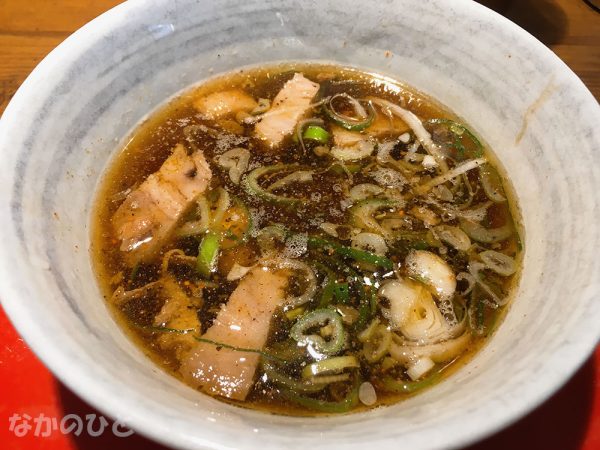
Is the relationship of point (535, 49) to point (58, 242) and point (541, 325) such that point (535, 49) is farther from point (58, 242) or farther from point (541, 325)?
point (58, 242)

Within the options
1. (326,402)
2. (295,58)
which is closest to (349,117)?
(295,58)

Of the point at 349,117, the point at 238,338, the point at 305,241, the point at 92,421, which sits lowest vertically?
the point at 92,421

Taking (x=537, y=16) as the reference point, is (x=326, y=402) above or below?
below

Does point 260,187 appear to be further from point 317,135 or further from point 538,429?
point 538,429

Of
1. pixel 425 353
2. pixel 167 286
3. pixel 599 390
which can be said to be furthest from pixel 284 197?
pixel 599 390

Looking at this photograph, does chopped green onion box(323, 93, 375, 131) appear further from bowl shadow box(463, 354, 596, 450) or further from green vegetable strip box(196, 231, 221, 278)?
bowl shadow box(463, 354, 596, 450)

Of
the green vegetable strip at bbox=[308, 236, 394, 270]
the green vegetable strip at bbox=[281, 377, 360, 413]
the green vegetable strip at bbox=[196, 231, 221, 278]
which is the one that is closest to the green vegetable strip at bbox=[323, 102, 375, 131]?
the green vegetable strip at bbox=[308, 236, 394, 270]

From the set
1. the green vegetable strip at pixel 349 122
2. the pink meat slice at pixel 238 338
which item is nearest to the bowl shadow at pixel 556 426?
the pink meat slice at pixel 238 338
